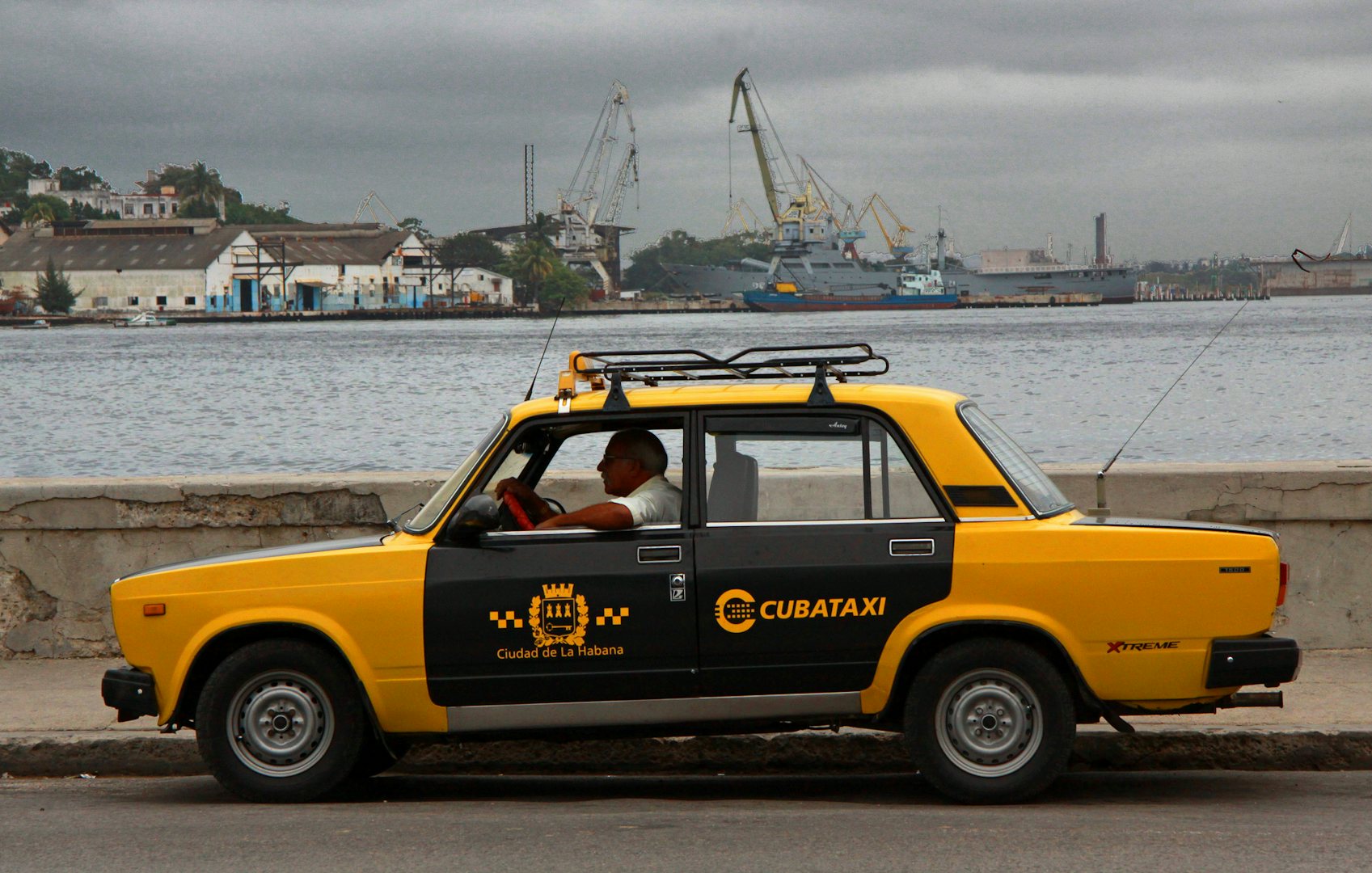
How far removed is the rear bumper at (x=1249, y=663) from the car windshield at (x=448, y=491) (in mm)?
2605

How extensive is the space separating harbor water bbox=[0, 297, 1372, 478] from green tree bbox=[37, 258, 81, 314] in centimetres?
2396

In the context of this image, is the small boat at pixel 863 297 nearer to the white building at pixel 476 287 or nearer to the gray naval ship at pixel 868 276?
the gray naval ship at pixel 868 276

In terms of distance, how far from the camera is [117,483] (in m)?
8.66

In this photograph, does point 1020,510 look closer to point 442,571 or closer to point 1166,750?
point 1166,750

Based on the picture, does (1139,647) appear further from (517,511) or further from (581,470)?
(581,470)

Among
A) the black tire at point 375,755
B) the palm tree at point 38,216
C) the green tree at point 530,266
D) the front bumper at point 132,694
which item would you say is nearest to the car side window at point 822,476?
the black tire at point 375,755

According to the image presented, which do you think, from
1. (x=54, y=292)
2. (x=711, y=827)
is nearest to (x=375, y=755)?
(x=711, y=827)

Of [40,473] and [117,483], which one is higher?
[117,483]

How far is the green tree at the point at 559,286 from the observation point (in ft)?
556

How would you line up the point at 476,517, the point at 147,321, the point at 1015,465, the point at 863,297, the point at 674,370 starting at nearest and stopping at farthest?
the point at 476,517 < the point at 1015,465 < the point at 674,370 < the point at 147,321 < the point at 863,297

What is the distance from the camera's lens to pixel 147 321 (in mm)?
158875

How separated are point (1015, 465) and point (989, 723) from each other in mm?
932

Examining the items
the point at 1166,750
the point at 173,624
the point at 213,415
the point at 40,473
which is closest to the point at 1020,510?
the point at 1166,750

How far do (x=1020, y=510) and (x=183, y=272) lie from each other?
16614 centimetres
